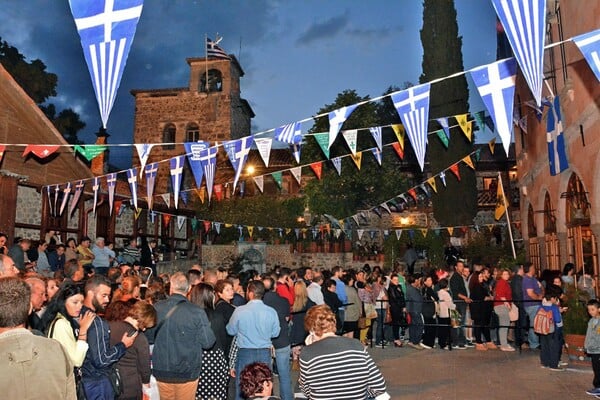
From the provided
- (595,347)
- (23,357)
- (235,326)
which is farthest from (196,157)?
(23,357)

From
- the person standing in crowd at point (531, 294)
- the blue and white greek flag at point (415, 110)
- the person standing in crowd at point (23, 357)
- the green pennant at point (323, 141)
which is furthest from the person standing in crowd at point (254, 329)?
the green pennant at point (323, 141)

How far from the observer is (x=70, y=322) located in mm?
3881

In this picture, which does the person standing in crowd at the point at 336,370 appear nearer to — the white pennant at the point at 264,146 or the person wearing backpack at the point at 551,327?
the person wearing backpack at the point at 551,327

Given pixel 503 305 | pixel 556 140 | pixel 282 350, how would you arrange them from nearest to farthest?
pixel 282 350, pixel 503 305, pixel 556 140

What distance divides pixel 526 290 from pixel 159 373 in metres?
8.51

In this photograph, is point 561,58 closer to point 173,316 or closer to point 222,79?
point 173,316

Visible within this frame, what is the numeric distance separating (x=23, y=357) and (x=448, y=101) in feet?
86.0

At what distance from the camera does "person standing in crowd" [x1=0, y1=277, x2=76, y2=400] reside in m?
2.55

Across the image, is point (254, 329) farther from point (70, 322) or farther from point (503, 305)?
point (503, 305)

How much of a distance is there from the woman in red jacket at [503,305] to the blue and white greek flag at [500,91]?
4890 millimetres

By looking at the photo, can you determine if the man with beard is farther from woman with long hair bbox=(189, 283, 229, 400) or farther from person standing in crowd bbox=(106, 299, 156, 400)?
Answer: woman with long hair bbox=(189, 283, 229, 400)

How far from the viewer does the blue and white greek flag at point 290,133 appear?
1080 centimetres

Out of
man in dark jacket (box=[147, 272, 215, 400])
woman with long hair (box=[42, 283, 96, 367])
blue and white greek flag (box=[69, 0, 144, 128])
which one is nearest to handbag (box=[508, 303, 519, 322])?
man in dark jacket (box=[147, 272, 215, 400])

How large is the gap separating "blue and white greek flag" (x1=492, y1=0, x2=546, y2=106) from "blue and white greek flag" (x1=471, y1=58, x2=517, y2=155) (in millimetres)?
1193
